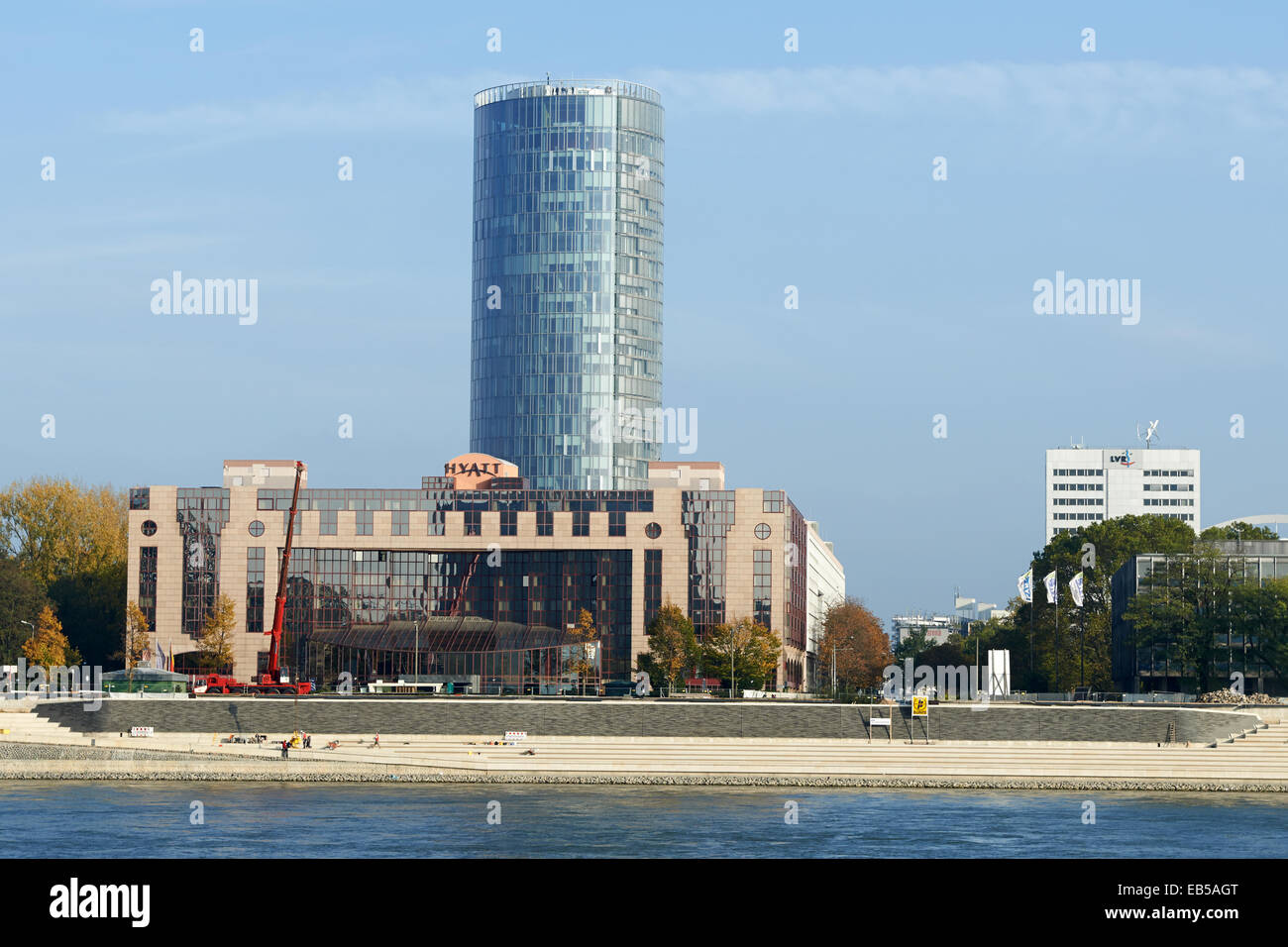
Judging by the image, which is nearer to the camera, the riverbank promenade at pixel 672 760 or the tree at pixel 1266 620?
the riverbank promenade at pixel 672 760

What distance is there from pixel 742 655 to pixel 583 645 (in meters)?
21.6

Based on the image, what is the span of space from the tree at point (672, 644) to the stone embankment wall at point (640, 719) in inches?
2247

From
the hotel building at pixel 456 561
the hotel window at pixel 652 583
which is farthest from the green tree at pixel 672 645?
the hotel building at pixel 456 561

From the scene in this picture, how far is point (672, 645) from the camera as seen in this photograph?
167 metres

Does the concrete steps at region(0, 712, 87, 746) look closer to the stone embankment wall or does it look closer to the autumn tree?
the stone embankment wall

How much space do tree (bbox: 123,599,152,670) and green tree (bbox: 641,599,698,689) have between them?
2363 inches

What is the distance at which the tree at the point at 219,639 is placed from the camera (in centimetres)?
17388

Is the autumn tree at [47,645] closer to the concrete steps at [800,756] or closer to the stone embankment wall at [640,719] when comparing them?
the stone embankment wall at [640,719]

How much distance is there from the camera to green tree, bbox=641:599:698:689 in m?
165

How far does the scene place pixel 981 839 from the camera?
65688 millimetres

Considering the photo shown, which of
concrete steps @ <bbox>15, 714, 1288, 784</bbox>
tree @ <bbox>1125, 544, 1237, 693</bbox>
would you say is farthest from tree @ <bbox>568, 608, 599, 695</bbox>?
concrete steps @ <bbox>15, 714, 1288, 784</bbox>

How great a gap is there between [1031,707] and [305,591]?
105 m
